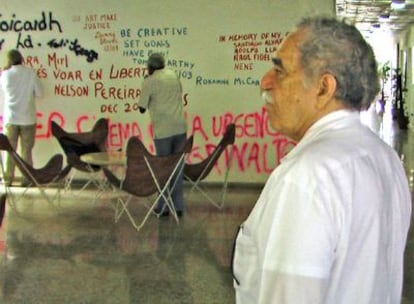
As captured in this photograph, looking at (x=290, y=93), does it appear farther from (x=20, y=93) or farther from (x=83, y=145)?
(x=20, y=93)

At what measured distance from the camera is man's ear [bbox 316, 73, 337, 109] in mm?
1278

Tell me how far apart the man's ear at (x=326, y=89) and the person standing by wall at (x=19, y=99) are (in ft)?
21.4

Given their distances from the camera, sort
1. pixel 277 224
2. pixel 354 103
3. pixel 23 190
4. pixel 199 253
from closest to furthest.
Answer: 1. pixel 277 224
2. pixel 354 103
3. pixel 199 253
4. pixel 23 190

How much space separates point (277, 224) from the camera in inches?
46.8

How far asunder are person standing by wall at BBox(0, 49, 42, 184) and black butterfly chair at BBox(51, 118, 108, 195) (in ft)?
1.92

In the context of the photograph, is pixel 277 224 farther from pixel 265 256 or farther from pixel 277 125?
pixel 277 125

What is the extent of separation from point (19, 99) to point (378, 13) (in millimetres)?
10945

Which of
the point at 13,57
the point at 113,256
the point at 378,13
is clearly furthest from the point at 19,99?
the point at 378,13

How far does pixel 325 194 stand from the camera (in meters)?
1.16

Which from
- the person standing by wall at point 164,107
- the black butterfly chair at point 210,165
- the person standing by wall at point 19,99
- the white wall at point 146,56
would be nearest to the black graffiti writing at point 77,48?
the white wall at point 146,56

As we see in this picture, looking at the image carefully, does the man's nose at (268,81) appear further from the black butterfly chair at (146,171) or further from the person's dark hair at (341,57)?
the black butterfly chair at (146,171)

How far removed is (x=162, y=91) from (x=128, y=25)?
194 cm

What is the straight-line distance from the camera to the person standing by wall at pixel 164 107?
5.88 m

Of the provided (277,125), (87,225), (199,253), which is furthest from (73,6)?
(277,125)
